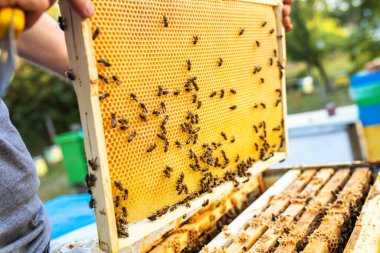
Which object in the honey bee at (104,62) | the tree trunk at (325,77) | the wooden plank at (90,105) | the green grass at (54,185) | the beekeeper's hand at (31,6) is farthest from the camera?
the tree trunk at (325,77)

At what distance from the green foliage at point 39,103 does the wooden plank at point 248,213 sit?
17467 mm

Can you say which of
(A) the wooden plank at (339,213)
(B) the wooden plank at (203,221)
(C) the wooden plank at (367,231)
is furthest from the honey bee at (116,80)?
(C) the wooden plank at (367,231)

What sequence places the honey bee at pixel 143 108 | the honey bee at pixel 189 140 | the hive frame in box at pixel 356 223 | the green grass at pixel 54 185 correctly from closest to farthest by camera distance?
the honey bee at pixel 143 108, the hive frame in box at pixel 356 223, the honey bee at pixel 189 140, the green grass at pixel 54 185

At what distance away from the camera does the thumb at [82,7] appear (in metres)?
1.67

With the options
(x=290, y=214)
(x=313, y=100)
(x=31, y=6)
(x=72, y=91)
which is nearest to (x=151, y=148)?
(x=31, y=6)

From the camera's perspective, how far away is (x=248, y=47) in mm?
3211

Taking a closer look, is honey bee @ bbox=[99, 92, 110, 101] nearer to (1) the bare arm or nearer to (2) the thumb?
(2) the thumb

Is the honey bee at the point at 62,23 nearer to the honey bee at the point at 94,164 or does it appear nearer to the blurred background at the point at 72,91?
the honey bee at the point at 94,164

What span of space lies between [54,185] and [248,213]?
12.2 m

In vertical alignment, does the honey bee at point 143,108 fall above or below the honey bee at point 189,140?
above

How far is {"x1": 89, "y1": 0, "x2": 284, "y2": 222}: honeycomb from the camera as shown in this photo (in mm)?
2043

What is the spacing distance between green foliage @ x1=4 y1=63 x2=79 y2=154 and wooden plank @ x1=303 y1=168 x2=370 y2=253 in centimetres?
1807

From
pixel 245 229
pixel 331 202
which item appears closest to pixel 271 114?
pixel 331 202

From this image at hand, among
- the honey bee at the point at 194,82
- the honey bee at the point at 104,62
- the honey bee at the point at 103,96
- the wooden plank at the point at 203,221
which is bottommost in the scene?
the wooden plank at the point at 203,221
